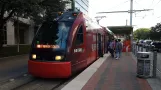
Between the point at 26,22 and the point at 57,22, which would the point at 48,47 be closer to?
the point at 57,22

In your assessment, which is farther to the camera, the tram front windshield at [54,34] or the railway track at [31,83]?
the tram front windshield at [54,34]

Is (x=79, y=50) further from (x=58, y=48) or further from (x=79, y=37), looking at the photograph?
(x=58, y=48)

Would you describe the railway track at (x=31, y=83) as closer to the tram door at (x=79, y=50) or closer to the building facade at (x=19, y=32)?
the tram door at (x=79, y=50)

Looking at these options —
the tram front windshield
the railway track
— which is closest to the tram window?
the tram front windshield

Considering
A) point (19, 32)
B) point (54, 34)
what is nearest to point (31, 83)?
point (54, 34)

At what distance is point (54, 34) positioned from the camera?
28.5 feet

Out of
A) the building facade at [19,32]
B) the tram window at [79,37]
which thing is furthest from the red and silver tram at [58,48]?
the building facade at [19,32]

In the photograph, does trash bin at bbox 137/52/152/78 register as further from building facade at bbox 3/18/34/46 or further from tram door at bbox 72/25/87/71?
building facade at bbox 3/18/34/46

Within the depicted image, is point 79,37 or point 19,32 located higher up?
point 19,32

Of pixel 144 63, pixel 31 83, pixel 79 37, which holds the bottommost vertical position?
pixel 31 83

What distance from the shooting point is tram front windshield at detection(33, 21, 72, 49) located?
27.6 feet

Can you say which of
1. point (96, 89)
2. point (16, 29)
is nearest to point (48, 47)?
point (96, 89)

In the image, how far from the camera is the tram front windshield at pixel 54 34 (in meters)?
8.40

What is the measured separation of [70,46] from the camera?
27.6 feet
